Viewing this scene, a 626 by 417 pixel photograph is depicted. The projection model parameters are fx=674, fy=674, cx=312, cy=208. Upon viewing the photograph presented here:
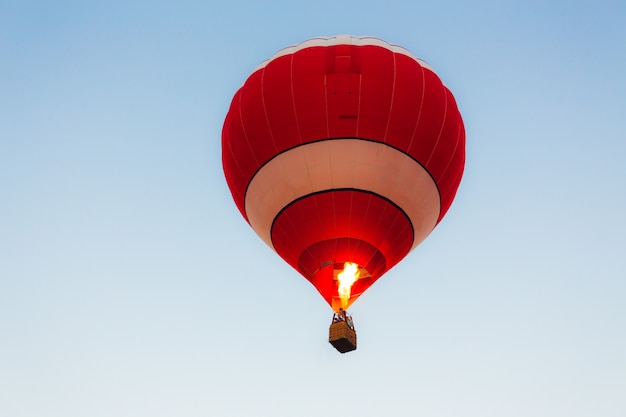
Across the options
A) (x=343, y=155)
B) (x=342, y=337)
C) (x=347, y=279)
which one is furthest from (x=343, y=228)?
(x=342, y=337)

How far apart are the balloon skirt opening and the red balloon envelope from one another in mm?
554

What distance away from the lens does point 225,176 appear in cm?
1377

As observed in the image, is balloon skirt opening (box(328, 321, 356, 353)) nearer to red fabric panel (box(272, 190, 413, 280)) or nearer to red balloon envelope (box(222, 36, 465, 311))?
red balloon envelope (box(222, 36, 465, 311))

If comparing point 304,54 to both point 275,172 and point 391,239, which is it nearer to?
point 275,172

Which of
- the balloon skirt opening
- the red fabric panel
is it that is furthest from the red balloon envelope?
the balloon skirt opening

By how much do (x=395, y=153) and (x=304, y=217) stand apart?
1976 mm

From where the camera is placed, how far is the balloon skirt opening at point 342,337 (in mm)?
11570

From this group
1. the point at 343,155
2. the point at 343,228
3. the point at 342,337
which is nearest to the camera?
the point at 342,337

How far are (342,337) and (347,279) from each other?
3.63 feet

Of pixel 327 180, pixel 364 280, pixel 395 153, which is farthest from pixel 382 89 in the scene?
pixel 364 280

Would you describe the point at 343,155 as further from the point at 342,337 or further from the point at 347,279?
the point at 342,337

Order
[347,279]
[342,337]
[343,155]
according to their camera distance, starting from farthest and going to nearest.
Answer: [347,279]
[343,155]
[342,337]

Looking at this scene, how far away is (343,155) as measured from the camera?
38.6ft

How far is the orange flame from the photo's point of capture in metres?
12.1
